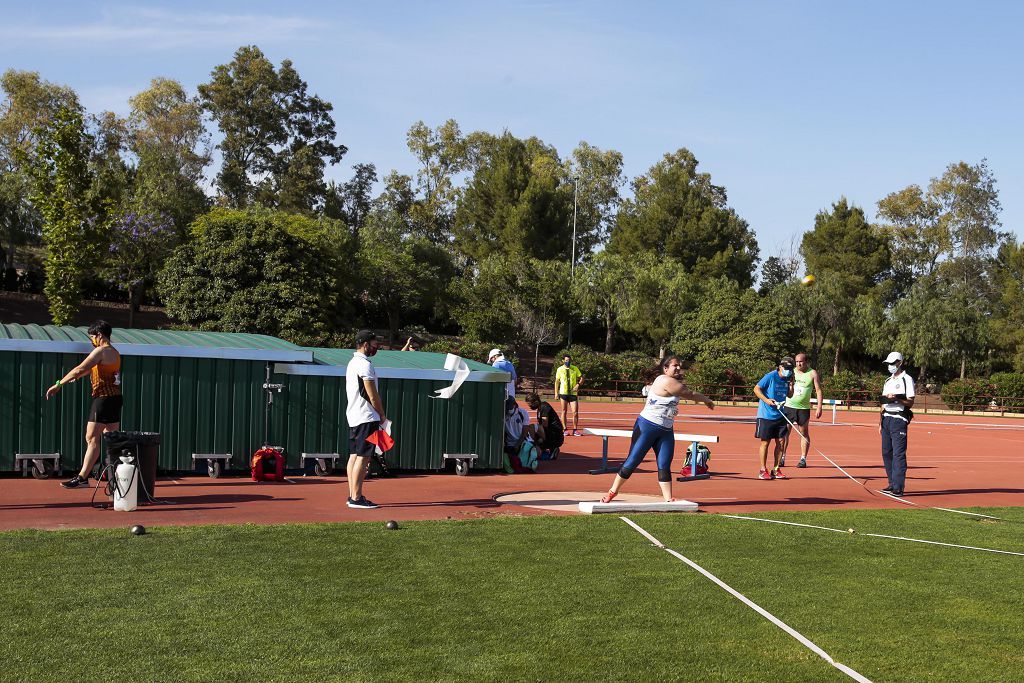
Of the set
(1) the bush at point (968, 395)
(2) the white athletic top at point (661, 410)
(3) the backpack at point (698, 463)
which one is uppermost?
(2) the white athletic top at point (661, 410)

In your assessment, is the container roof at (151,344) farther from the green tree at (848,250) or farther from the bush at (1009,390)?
the green tree at (848,250)

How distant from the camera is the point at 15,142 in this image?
196 feet

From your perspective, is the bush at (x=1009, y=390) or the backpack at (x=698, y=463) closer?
the backpack at (x=698, y=463)

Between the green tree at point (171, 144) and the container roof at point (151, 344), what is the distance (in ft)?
149

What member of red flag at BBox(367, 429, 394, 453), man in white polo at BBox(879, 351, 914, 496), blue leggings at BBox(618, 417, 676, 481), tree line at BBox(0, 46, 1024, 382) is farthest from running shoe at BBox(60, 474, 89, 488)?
tree line at BBox(0, 46, 1024, 382)

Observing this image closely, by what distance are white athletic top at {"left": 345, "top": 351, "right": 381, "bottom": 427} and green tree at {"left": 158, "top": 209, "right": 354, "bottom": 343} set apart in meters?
32.6

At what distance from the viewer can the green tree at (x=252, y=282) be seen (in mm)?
44406

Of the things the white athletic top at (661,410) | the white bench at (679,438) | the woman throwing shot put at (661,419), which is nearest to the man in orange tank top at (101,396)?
the woman throwing shot put at (661,419)

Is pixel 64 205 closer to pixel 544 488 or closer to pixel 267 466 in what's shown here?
pixel 267 466

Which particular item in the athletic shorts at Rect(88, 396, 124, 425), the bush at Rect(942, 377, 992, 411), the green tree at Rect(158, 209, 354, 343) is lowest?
the bush at Rect(942, 377, 992, 411)

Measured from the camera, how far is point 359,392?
10453 mm

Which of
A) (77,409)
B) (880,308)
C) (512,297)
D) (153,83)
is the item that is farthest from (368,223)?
(77,409)

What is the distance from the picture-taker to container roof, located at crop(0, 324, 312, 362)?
1266 centimetres

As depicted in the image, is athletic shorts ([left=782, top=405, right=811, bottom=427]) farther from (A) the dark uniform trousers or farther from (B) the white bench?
(A) the dark uniform trousers
